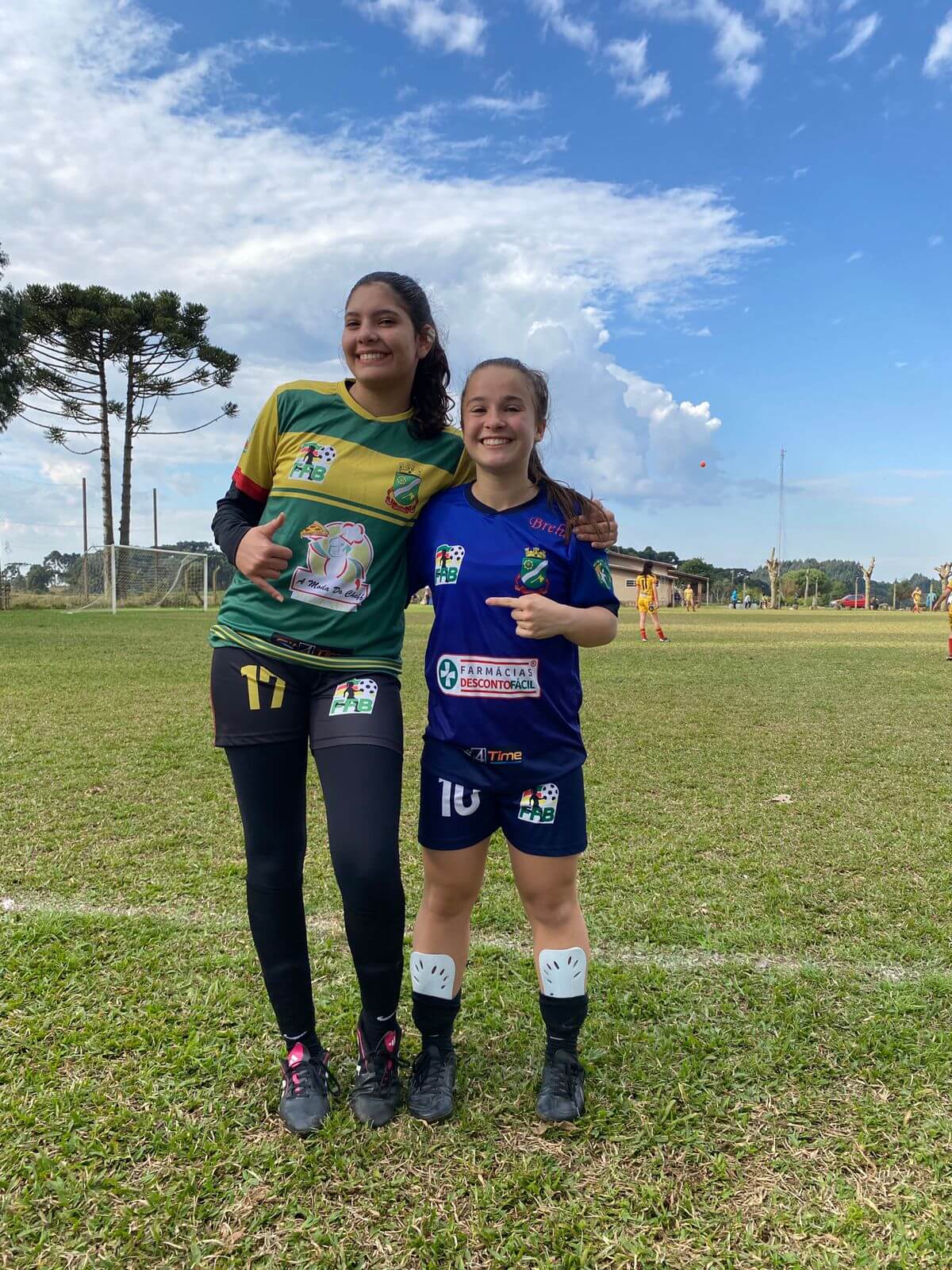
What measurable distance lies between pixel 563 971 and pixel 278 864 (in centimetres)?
74

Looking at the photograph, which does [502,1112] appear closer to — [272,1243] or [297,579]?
[272,1243]

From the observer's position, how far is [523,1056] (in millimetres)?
2383

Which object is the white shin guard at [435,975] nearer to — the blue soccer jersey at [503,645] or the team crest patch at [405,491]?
the blue soccer jersey at [503,645]

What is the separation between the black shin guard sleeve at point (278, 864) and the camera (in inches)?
82.4

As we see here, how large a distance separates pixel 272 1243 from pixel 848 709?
26.1 feet

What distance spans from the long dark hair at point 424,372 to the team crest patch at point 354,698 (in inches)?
25.6

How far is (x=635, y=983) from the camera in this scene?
2795mm

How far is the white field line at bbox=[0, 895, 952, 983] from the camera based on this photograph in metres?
2.88

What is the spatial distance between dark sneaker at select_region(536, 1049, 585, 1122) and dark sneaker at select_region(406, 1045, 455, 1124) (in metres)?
0.22

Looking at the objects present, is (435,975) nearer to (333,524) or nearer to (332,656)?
(332,656)

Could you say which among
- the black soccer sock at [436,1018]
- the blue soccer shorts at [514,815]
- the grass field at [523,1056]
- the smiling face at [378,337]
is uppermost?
the smiling face at [378,337]

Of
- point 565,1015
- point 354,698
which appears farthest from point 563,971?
point 354,698

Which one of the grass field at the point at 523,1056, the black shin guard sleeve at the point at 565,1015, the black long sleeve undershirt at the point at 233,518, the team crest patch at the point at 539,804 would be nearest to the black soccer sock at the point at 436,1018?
the grass field at the point at 523,1056

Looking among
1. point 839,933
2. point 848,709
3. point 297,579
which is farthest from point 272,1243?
point 848,709
